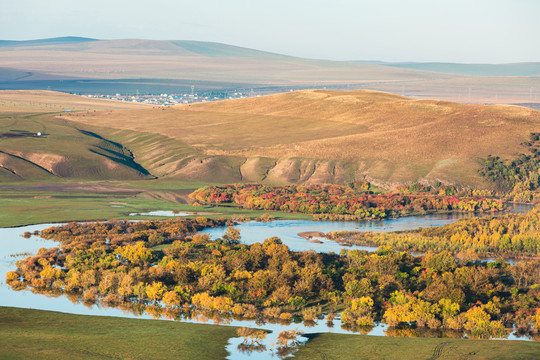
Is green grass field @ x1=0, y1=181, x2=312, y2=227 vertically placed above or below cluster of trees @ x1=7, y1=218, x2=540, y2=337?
below

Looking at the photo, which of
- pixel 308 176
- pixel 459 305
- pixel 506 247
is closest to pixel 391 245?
pixel 506 247

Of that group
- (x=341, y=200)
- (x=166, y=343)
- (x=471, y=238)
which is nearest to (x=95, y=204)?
(x=341, y=200)

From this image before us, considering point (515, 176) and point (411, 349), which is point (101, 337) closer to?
point (411, 349)

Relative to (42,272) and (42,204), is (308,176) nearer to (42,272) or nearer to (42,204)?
(42,204)

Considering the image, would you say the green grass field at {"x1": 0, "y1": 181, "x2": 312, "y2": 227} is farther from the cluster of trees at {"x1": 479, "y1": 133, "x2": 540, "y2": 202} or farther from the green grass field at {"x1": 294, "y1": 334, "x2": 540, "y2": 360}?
the green grass field at {"x1": 294, "y1": 334, "x2": 540, "y2": 360}

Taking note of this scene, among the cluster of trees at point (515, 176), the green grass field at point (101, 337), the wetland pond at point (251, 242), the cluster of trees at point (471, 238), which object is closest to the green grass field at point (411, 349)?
the wetland pond at point (251, 242)

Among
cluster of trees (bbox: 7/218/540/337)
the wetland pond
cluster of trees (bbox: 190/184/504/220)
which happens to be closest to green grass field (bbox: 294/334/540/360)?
the wetland pond
